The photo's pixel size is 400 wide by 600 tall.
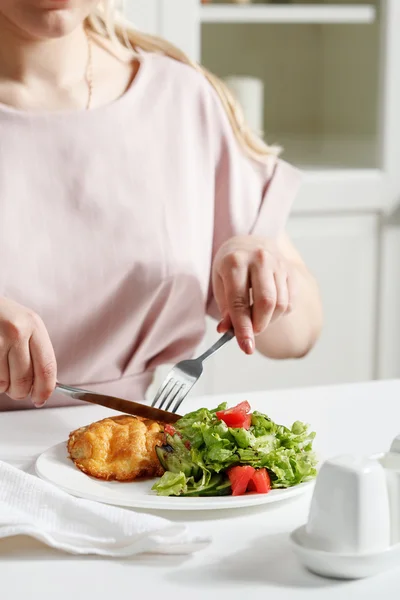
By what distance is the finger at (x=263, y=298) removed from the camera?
1182 mm

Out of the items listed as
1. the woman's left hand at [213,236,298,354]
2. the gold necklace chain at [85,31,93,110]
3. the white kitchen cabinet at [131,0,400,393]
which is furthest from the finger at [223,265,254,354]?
the white kitchen cabinet at [131,0,400,393]

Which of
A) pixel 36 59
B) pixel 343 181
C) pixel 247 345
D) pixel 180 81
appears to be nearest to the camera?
pixel 247 345

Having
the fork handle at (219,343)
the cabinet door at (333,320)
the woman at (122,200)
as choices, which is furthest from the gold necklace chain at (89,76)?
the cabinet door at (333,320)

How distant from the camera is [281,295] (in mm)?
1206

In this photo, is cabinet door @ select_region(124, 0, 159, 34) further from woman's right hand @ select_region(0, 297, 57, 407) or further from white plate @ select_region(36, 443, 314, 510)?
white plate @ select_region(36, 443, 314, 510)

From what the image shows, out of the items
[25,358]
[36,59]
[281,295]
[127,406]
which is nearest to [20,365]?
[25,358]

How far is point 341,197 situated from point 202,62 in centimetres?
70

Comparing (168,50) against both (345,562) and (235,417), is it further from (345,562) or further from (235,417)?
(345,562)

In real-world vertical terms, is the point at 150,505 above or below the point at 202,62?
below

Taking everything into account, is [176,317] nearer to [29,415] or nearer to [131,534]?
[29,415]

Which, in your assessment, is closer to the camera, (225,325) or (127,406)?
(127,406)

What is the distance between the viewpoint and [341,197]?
8.54 feet

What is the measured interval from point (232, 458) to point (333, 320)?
1.84m

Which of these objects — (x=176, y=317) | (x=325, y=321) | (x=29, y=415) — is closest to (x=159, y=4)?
(x=325, y=321)
